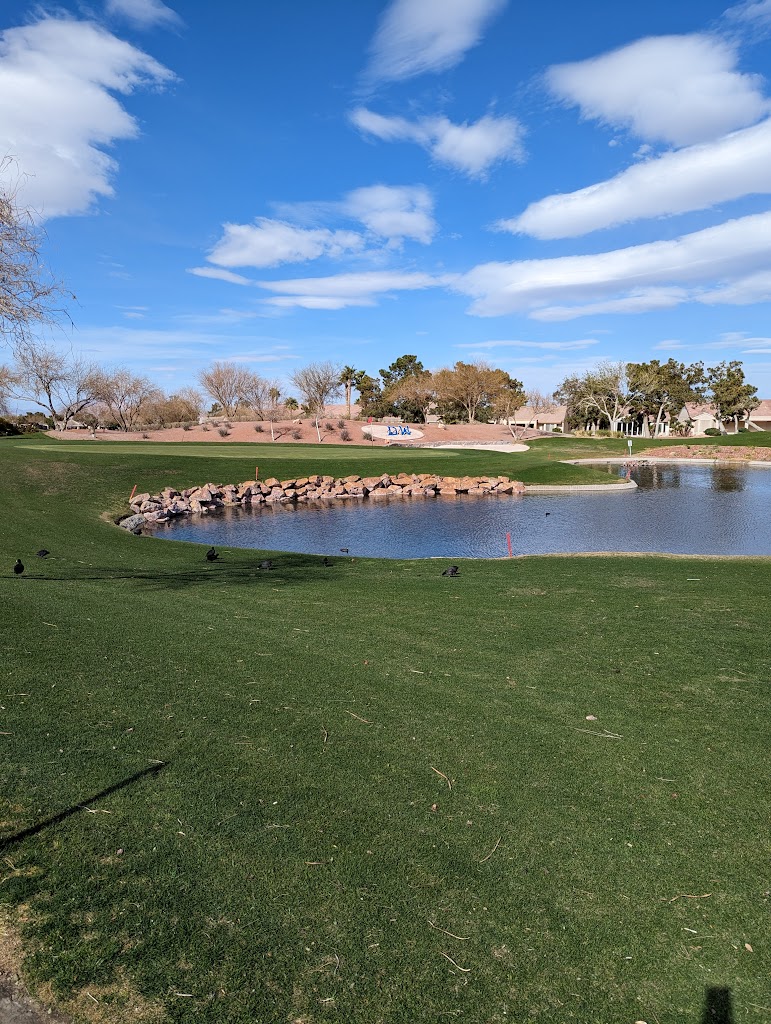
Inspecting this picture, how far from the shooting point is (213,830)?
12.9 ft

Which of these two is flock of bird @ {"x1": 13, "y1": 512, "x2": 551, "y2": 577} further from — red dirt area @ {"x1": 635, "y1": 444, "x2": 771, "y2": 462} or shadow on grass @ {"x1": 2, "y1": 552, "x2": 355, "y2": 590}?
red dirt area @ {"x1": 635, "y1": 444, "x2": 771, "y2": 462}

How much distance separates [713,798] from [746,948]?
4.37ft

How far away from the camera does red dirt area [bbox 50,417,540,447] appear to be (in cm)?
7144

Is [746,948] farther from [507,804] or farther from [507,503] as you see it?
[507,503]

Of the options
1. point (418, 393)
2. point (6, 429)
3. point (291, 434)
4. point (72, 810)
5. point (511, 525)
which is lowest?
point (511, 525)

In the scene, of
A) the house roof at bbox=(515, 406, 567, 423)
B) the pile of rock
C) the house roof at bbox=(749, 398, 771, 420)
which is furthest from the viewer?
the house roof at bbox=(515, 406, 567, 423)

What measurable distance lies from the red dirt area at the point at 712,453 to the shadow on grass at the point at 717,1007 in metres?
57.1

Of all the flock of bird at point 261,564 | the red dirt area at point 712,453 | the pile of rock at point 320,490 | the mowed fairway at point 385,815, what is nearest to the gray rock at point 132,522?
the pile of rock at point 320,490

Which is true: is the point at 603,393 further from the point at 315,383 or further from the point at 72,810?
the point at 72,810

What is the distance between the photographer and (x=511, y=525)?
2452 centimetres

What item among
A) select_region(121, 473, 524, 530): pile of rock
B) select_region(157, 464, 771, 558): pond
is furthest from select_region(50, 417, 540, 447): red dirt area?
select_region(157, 464, 771, 558): pond

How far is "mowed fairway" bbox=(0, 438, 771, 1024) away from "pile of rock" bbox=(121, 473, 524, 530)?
22819 millimetres

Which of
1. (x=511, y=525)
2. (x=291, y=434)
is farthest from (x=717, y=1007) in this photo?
(x=291, y=434)

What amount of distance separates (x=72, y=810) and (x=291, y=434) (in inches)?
2766
